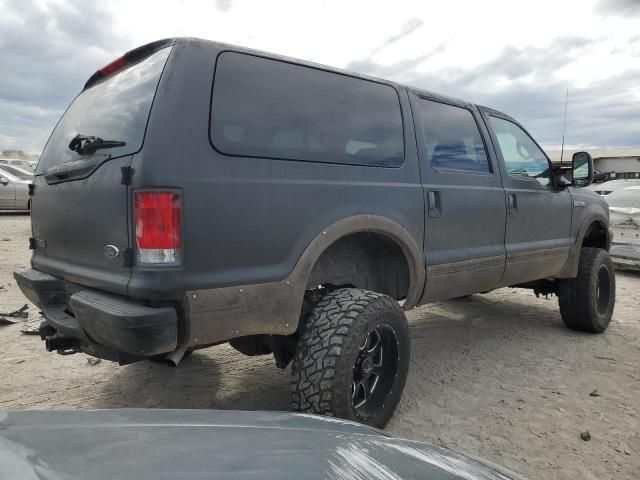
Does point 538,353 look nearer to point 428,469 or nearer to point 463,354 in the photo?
point 463,354

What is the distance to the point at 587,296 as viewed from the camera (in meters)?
4.46

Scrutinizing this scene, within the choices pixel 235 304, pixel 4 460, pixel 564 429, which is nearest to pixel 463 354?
pixel 564 429

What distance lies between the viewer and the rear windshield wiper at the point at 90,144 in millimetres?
2170

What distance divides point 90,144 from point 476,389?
283 centimetres

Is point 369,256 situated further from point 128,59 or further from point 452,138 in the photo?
point 128,59

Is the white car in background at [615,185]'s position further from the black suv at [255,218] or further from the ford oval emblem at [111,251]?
the ford oval emblem at [111,251]

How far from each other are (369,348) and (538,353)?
2.20 m

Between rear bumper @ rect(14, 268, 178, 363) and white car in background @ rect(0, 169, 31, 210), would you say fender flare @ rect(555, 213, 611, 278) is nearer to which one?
rear bumper @ rect(14, 268, 178, 363)

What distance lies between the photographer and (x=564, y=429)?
109 inches

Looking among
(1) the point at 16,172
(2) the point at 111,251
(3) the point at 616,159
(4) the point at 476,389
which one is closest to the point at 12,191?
(1) the point at 16,172

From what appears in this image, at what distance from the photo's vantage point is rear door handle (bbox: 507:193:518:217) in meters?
3.72

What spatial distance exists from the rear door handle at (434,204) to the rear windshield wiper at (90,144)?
5.92 feet

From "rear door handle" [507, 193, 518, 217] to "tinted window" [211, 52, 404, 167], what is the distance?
1265mm

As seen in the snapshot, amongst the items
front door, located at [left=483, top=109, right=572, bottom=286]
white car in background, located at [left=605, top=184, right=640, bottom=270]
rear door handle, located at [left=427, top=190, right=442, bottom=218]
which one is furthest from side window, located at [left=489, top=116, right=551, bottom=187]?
white car in background, located at [left=605, top=184, right=640, bottom=270]
